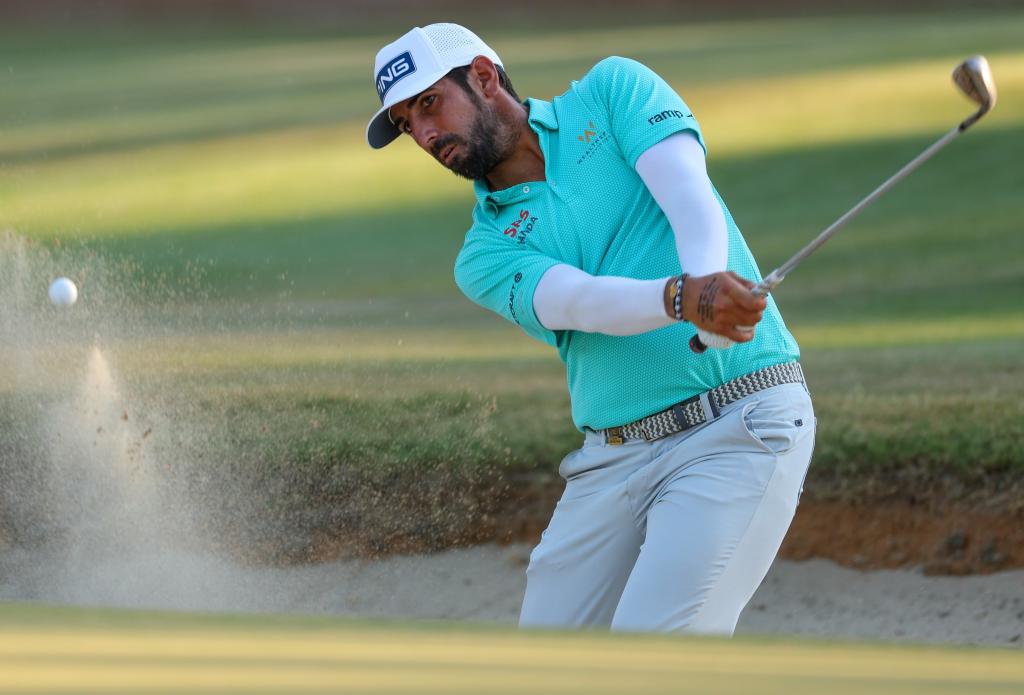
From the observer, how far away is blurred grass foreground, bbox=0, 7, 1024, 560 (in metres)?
5.88

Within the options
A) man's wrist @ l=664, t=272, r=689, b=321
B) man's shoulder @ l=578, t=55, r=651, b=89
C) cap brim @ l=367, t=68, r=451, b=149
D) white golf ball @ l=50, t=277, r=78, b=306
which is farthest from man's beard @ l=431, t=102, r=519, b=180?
white golf ball @ l=50, t=277, r=78, b=306

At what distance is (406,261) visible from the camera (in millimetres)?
11867

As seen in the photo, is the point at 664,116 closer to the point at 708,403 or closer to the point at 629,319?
the point at 629,319

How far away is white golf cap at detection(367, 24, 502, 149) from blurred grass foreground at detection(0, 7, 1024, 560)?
2.42 metres

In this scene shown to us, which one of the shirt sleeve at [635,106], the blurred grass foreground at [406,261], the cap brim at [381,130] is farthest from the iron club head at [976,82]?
the blurred grass foreground at [406,261]

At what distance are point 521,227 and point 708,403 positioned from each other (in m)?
0.57

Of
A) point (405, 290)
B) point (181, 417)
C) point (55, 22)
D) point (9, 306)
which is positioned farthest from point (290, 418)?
point (55, 22)

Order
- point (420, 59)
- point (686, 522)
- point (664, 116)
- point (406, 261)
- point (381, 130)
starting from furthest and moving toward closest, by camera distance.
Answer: point (406, 261) → point (381, 130) → point (420, 59) → point (664, 116) → point (686, 522)

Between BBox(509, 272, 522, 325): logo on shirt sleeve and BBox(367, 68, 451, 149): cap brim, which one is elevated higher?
BBox(367, 68, 451, 149): cap brim

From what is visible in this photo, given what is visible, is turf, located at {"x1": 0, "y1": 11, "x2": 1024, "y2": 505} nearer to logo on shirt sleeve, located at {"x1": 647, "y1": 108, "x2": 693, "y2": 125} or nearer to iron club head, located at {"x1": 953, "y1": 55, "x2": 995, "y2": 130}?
iron club head, located at {"x1": 953, "y1": 55, "x2": 995, "y2": 130}

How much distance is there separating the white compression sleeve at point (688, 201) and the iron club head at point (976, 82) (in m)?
0.63

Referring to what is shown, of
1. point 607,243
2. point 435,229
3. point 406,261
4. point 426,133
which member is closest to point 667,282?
point 607,243

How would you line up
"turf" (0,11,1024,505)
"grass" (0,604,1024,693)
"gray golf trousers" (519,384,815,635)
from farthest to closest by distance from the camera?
"turf" (0,11,1024,505), "gray golf trousers" (519,384,815,635), "grass" (0,604,1024,693)

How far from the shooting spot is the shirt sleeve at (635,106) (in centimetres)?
341
